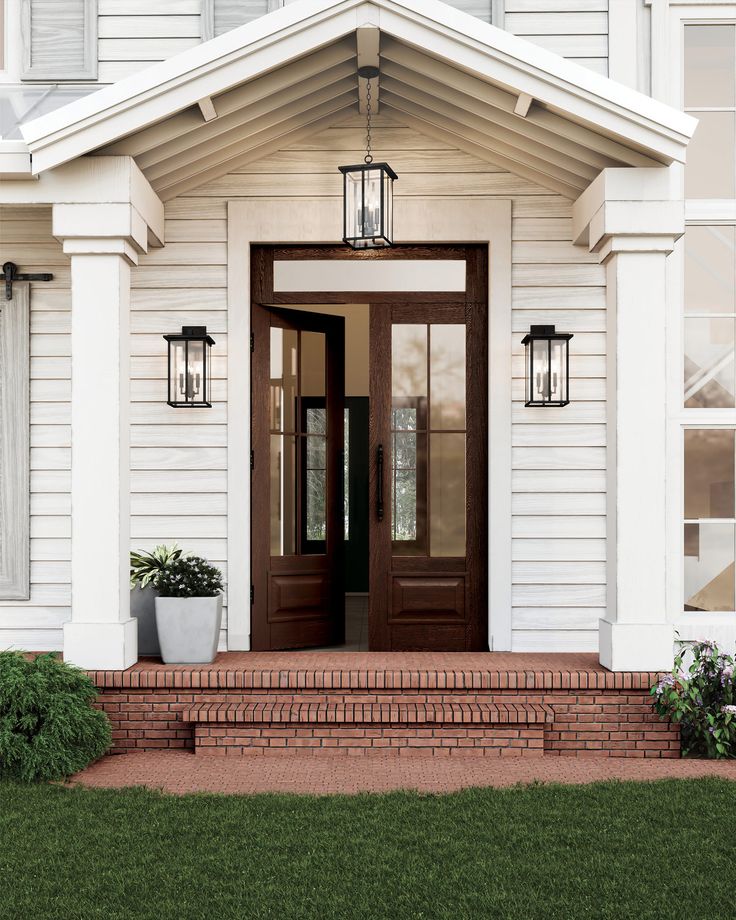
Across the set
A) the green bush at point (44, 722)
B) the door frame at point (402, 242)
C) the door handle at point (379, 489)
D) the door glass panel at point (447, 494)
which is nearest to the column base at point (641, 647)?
the door frame at point (402, 242)

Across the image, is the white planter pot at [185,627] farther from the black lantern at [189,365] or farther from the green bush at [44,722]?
the black lantern at [189,365]

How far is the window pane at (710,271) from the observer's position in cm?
529

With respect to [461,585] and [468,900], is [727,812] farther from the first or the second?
[461,585]

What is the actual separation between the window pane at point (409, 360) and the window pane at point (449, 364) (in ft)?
0.15

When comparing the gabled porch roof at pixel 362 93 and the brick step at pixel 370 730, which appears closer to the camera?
the gabled porch roof at pixel 362 93

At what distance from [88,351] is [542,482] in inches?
100

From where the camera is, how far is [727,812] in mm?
3510

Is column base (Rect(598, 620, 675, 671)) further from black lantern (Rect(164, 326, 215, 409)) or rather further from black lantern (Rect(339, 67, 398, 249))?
black lantern (Rect(164, 326, 215, 409))

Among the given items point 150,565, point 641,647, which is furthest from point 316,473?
point 641,647

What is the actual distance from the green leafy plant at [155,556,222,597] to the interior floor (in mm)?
1262

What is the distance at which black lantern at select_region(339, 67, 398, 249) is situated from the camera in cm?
458

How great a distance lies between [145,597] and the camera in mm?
4875

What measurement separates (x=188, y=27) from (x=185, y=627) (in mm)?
3368

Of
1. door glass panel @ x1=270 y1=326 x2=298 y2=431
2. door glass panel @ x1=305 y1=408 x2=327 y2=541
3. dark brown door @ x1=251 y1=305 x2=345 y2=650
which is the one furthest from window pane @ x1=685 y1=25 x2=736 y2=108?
door glass panel @ x1=305 y1=408 x2=327 y2=541
